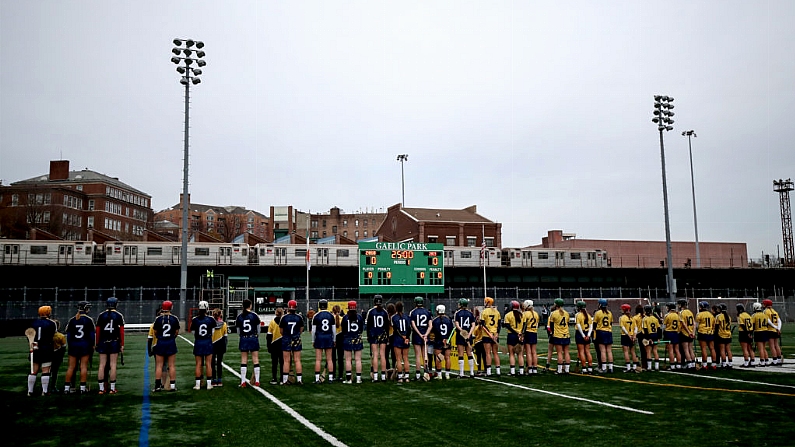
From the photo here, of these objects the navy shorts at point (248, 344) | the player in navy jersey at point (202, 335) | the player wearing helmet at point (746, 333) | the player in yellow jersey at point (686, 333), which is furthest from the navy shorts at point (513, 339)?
the player in navy jersey at point (202, 335)

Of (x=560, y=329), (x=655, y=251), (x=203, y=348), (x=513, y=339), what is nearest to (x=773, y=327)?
(x=560, y=329)

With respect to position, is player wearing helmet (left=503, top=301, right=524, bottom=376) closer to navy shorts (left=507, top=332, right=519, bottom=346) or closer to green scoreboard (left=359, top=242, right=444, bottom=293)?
navy shorts (left=507, top=332, right=519, bottom=346)

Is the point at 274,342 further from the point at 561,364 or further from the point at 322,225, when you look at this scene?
the point at 322,225

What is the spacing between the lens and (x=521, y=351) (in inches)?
619

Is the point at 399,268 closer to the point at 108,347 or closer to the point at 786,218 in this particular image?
the point at 108,347

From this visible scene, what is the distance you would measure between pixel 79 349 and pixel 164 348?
1.87 m

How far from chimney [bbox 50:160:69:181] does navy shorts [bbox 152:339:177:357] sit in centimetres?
9203

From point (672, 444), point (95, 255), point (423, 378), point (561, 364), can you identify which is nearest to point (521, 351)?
point (561, 364)

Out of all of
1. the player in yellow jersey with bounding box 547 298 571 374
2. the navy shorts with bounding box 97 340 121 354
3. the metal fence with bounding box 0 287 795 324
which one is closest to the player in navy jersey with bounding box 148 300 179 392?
the navy shorts with bounding box 97 340 121 354

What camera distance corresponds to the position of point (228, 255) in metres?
63.0

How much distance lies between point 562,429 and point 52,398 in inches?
407

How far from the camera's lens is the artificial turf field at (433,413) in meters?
8.70

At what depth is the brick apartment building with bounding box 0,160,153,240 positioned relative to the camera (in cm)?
8038

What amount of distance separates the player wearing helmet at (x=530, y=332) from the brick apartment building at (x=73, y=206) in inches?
2556
